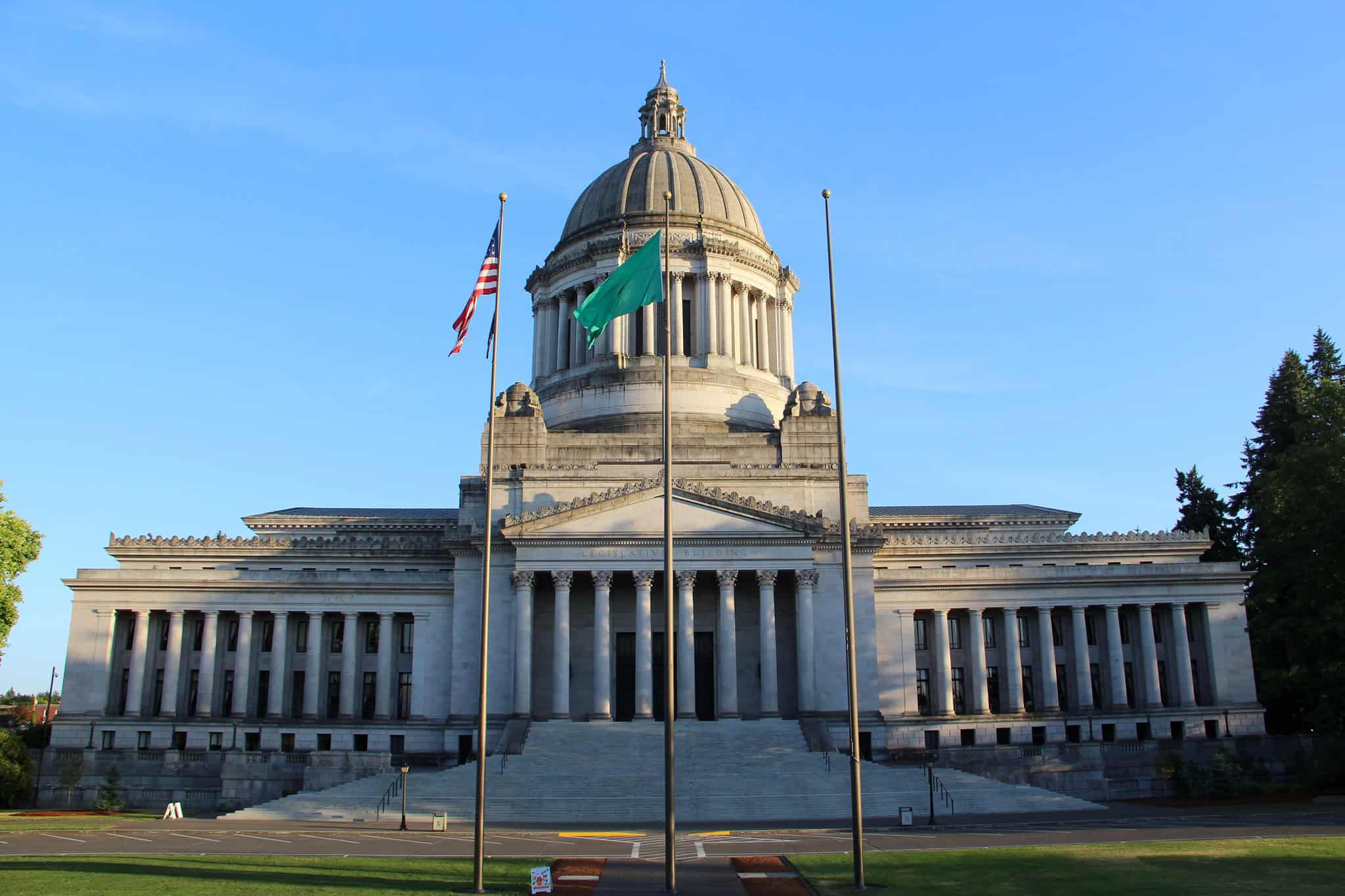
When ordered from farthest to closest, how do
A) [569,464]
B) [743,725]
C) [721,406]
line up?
1. [721,406]
2. [569,464]
3. [743,725]

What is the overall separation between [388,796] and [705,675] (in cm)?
2252

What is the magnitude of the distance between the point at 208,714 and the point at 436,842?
34.0 meters

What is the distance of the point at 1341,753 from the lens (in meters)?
51.5

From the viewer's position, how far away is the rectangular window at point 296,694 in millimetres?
67188

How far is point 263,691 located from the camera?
67250mm

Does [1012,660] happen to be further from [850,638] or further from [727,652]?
[850,638]

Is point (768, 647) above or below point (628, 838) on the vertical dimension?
above

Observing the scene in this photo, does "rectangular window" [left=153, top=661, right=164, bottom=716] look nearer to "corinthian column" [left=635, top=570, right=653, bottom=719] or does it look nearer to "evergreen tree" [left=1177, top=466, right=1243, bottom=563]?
"corinthian column" [left=635, top=570, right=653, bottom=719]

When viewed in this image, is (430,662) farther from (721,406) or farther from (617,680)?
(721,406)

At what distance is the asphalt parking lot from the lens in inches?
1357

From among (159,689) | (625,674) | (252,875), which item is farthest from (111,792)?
(252,875)

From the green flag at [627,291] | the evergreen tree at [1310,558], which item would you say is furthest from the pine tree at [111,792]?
the evergreen tree at [1310,558]

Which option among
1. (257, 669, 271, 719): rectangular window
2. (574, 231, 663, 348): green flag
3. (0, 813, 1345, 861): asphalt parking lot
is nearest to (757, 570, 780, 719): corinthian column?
(0, 813, 1345, 861): asphalt parking lot

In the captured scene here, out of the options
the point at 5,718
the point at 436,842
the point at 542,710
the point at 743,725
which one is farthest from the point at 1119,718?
the point at 5,718
